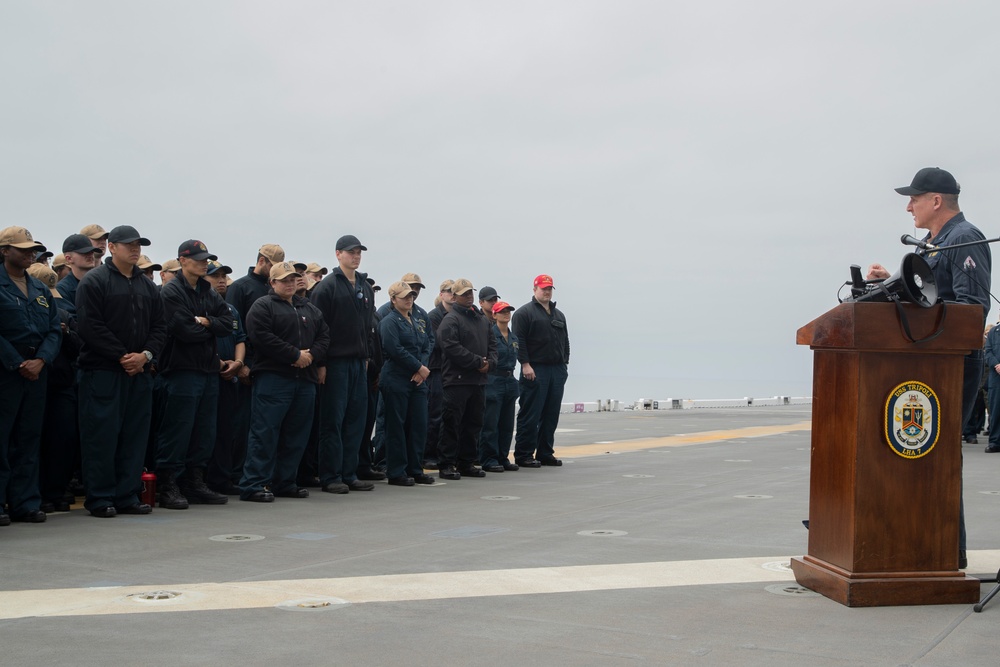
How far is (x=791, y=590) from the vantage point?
14.7 feet

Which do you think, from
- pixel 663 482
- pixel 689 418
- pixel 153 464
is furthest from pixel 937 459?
pixel 689 418

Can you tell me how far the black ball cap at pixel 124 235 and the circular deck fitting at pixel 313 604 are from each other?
3650mm

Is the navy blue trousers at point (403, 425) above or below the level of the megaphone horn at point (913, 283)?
below

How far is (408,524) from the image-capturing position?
6.50 m

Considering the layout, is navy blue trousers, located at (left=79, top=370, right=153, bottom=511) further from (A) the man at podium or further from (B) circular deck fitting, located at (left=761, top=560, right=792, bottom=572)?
(A) the man at podium

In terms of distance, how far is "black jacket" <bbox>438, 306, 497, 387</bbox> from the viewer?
9.85 meters

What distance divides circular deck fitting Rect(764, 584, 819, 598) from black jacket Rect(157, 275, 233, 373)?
4.63 m

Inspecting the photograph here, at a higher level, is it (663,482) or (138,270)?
(138,270)

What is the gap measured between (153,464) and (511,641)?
16.4 feet

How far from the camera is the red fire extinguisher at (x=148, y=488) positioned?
7426 mm

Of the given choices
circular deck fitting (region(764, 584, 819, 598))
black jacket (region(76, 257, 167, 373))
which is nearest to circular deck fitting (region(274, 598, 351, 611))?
circular deck fitting (region(764, 584, 819, 598))

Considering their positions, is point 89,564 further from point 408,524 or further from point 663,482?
point 663,482

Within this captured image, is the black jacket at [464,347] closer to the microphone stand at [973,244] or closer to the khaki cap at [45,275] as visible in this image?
the khaki cap at [45,275]

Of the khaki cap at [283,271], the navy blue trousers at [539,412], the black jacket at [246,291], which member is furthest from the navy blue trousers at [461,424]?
the khaki cap at [283,271]
